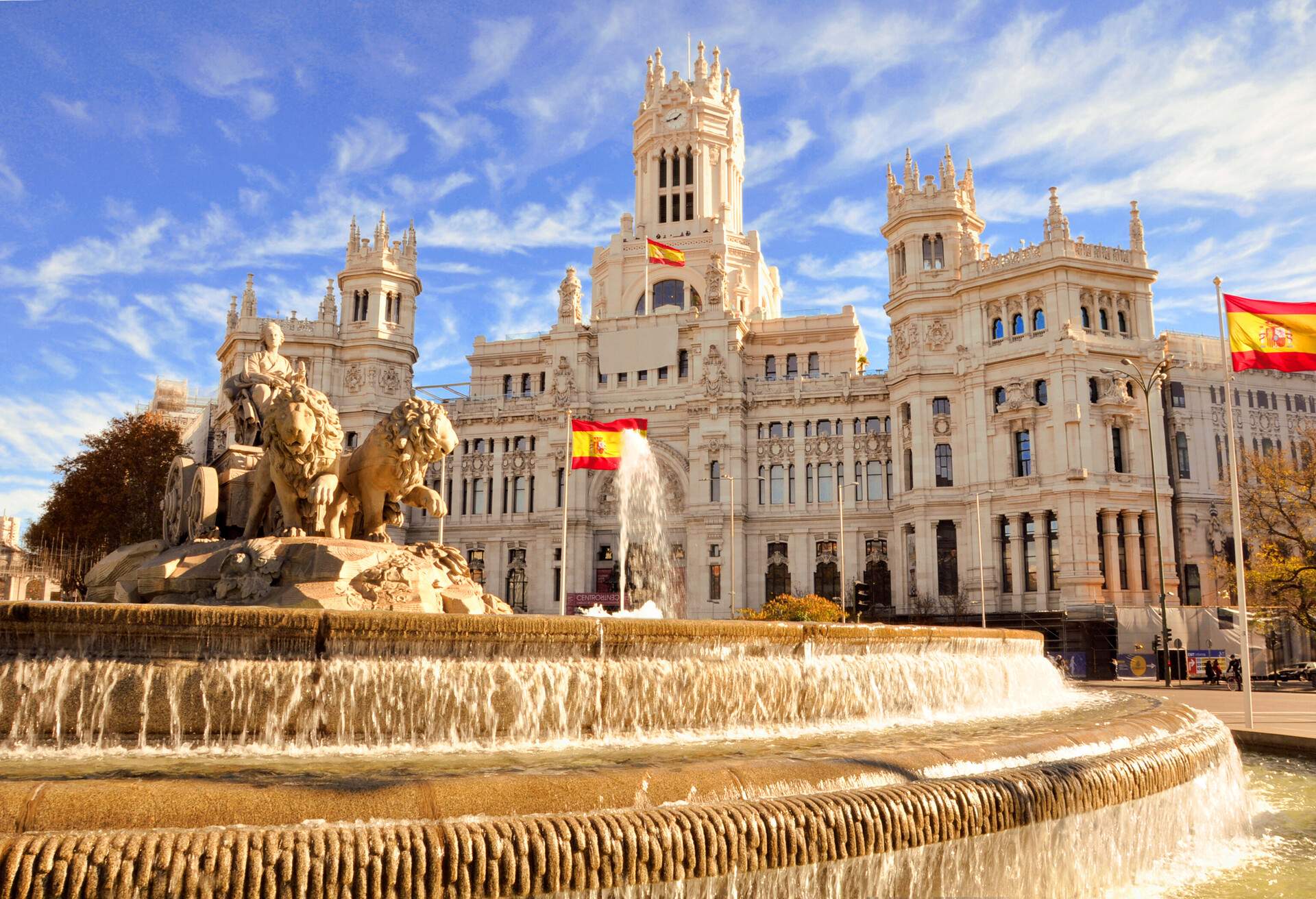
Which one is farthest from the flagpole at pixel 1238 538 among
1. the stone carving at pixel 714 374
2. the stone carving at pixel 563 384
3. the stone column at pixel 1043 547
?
the stone carving at pixel 563 384

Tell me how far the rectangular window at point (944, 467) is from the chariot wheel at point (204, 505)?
51.1 meters

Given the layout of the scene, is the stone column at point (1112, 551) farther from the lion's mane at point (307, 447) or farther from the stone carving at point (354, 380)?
the stone carving at point (354, 380)

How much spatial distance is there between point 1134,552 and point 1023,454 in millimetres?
8073

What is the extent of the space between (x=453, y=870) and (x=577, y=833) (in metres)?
0.75

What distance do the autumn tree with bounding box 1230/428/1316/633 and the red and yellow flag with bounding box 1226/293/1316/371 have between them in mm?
22537

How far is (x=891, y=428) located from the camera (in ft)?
208

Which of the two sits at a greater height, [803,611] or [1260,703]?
[803,611]

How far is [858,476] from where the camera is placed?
64562mm

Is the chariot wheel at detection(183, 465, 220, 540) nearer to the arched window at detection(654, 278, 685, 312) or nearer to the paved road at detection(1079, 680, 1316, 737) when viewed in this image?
the paved road at detection(1079, 680, 1316, 737)

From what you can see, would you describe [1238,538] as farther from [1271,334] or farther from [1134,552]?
[1134,552]

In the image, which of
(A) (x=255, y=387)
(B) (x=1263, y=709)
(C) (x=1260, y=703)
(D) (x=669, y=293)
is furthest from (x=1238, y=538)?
(D) (x=669, y=293)

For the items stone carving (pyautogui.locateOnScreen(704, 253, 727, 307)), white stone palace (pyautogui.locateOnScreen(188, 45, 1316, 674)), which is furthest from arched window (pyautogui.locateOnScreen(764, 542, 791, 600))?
stone carving (pyautogui.locateOnScreen(704, 253, 727, 307))

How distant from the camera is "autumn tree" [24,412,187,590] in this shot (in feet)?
168

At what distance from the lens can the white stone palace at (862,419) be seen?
5466 cm
